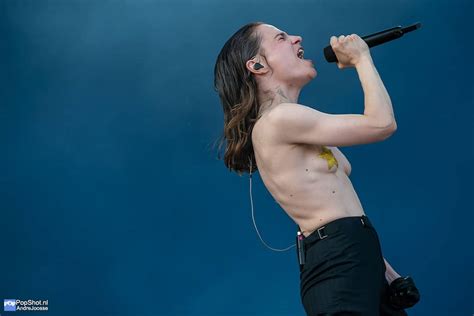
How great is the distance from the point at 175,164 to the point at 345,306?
191 cm

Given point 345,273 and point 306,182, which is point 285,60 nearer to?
point 306,182

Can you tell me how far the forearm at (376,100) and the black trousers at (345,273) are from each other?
0.26 m

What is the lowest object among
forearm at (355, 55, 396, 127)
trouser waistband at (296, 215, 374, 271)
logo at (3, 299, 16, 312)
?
trouser waistband at (296, 215, 374, 271)

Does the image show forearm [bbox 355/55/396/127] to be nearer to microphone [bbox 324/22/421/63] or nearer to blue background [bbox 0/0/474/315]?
microphone [bbox 324/22/421/63]

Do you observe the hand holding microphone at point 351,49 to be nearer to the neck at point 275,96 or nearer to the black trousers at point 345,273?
the neck at point 275,96

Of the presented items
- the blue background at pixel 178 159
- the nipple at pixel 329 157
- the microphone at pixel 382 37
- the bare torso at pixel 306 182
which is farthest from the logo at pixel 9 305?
the microphone at pixel 382 37

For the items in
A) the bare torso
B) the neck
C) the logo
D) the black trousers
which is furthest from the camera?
the logo

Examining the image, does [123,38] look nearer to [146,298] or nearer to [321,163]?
[146,298]

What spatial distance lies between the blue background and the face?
1.47 metres

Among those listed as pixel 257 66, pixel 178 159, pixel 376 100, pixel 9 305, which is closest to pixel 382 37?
pixel 376 100

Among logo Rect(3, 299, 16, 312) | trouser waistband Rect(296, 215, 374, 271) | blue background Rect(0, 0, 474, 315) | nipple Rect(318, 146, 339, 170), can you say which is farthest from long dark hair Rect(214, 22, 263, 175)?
logo Rect(3, 299, 16, 312)

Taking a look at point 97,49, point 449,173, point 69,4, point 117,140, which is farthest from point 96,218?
point 449,173

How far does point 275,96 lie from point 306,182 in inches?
11.4

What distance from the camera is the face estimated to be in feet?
5.56
